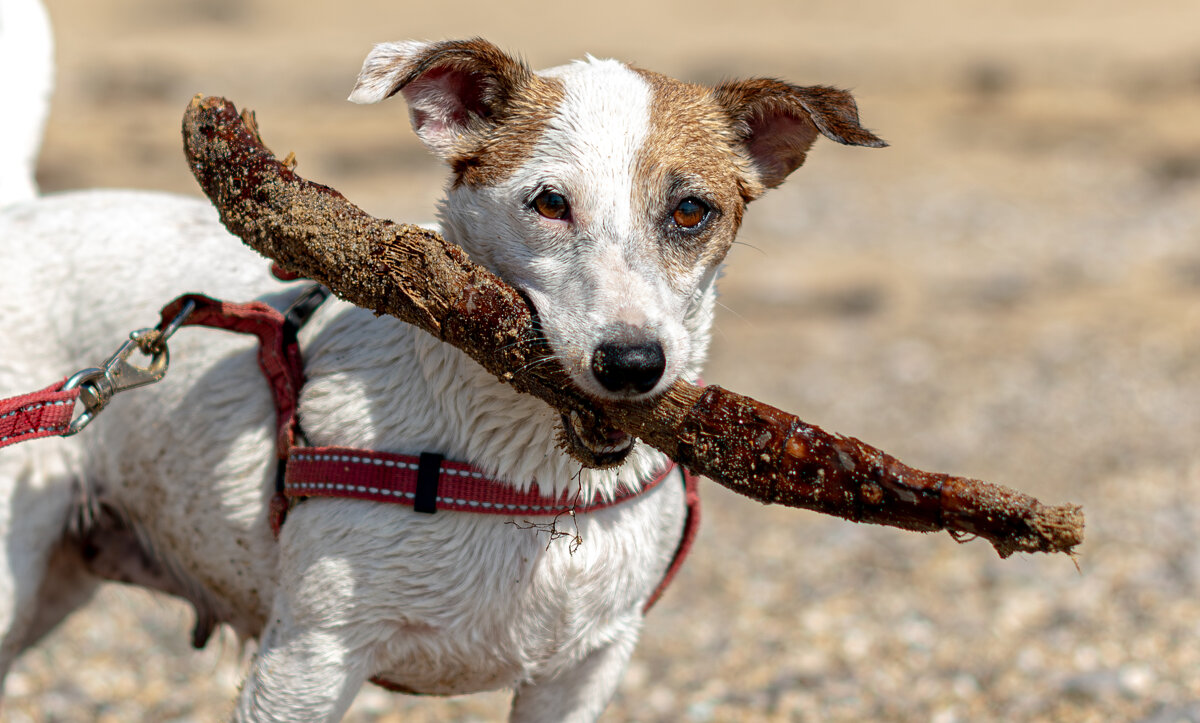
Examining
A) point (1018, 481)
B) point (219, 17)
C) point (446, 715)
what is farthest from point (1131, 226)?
point (219, 17)

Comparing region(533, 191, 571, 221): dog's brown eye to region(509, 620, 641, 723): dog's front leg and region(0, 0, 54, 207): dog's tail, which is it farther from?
region(0, 0, 54, 207): dog's tail

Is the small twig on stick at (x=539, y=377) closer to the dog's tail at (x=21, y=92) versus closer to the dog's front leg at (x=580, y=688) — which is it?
the dog's front leg at (x=580, y=688)

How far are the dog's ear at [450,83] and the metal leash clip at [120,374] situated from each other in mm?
818

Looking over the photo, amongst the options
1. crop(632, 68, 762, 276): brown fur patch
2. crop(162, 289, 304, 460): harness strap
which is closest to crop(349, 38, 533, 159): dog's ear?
crop(632, 68, 762, 276): brown fur patch

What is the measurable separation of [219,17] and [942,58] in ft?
58.0

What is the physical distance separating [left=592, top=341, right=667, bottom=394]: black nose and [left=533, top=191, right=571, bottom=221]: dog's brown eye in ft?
1.48

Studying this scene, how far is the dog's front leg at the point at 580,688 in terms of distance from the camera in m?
3.31

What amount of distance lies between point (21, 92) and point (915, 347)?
7.61 metres

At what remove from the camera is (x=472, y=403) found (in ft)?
9.80

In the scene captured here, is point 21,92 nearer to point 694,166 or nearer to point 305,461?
point 305,461

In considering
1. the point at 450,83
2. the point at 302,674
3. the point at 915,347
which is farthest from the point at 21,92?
the point at 915,347

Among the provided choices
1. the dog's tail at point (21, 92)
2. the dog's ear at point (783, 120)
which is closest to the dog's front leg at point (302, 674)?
the dog's ear at point (783, 120)

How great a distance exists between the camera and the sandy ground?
521 centimetres

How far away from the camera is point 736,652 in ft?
18.3
